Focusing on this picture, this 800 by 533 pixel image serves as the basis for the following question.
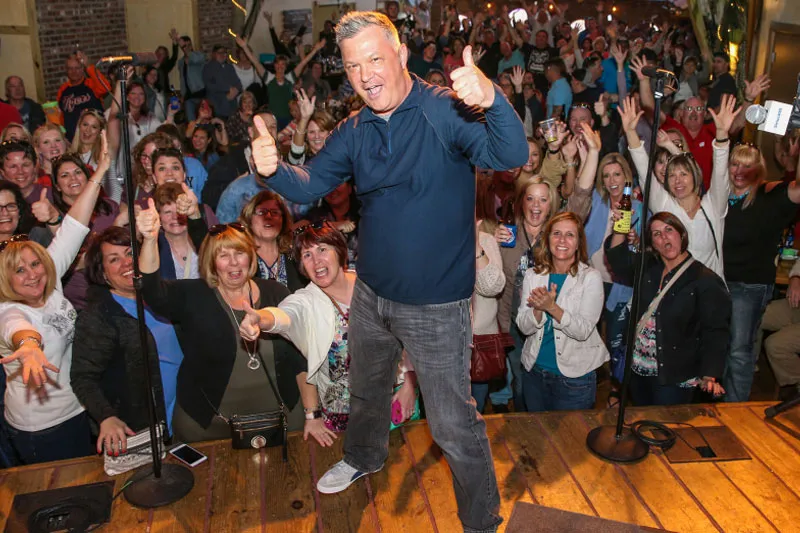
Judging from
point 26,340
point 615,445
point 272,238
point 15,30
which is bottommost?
point 615,445

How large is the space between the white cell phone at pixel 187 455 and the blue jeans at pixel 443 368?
91 centimetres

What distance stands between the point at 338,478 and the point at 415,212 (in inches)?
48.3

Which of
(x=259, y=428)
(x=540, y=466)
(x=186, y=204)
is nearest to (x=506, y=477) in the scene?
(x=540, y=466)

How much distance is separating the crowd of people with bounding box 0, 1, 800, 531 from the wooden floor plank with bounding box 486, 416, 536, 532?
0.32 m

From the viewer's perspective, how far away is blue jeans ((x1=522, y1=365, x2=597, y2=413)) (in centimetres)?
350

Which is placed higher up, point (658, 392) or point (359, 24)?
point (359, 24)

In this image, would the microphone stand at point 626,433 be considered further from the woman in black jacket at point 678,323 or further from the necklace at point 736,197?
the necklace at point 736,197

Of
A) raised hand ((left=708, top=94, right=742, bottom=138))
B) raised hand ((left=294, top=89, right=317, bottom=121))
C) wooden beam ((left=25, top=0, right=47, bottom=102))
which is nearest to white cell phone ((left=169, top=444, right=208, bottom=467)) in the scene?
raised hand ((left=294, top=89, right=317, bottom=121))

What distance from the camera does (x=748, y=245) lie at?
4.15 m

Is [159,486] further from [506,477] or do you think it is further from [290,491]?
[506,477]

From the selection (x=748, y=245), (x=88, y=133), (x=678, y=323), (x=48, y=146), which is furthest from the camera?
(x=88, y=133)

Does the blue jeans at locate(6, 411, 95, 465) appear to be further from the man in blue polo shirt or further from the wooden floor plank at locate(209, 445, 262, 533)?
the man in blue polo shirt

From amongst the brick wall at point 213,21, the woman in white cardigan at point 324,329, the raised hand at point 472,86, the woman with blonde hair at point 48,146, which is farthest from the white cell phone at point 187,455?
the brick wall at point 213,21

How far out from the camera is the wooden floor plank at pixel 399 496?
8.89 ft
